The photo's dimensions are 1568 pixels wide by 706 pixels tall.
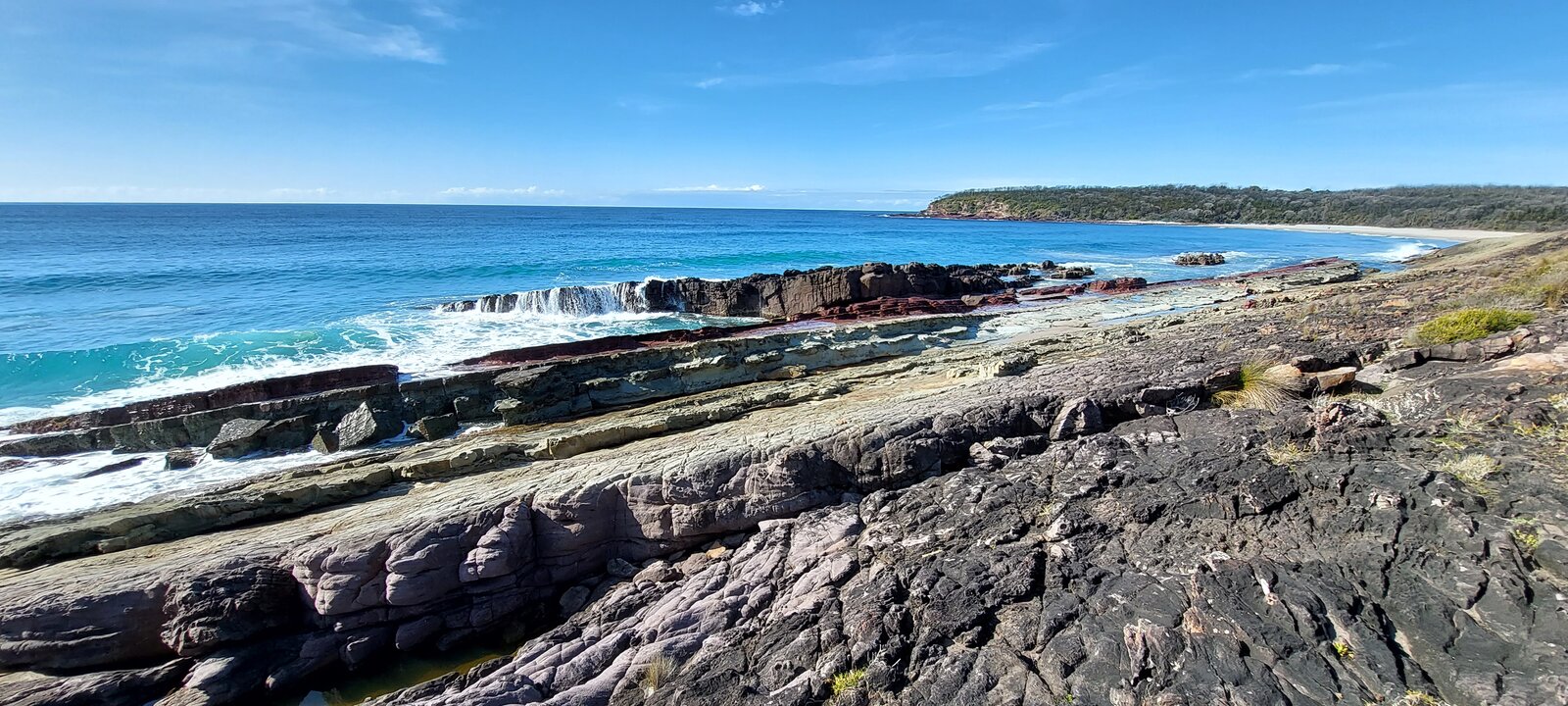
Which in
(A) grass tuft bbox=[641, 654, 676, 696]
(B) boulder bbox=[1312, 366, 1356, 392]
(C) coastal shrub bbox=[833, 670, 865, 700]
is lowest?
(A) grass tuft bbox=[641, 654, 676, 696]

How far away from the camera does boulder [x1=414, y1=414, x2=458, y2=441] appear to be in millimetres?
13469

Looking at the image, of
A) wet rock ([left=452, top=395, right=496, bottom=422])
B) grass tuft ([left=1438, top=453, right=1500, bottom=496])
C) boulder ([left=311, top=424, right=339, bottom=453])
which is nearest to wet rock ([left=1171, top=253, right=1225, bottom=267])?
grass tuft ([left=1438, top=453, right=1500, bottom=496])

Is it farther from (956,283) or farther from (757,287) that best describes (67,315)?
(956,283)

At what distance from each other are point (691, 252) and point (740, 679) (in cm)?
6135

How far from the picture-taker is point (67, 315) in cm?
2773

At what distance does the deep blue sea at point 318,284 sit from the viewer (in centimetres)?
2052

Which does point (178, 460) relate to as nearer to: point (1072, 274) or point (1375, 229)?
point (1072, 274)

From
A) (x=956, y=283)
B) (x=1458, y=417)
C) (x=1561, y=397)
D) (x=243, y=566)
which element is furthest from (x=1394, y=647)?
(x=956, y=283)

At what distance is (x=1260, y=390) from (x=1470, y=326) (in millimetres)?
4055

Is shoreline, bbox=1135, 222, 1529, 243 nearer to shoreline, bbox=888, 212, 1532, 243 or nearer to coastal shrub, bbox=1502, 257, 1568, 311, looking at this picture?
shoreline, bbox=888, 212, 1532, 243

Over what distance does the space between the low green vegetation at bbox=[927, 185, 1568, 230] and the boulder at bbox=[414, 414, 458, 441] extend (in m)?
91.9

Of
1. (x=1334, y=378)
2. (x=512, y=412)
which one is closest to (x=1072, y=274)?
(x=1334, y=378)

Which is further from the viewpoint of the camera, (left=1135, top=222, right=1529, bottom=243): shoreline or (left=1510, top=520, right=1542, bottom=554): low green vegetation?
(left=1135, top=222, right=1529, bottom=243): shoreline

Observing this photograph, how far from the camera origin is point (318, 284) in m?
38.0
